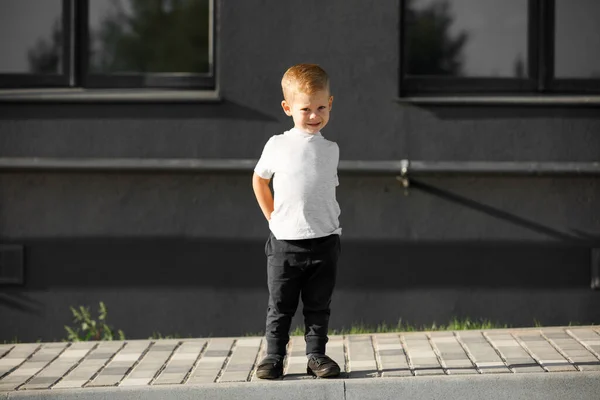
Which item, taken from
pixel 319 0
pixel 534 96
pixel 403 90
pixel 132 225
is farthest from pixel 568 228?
pixel 132 225

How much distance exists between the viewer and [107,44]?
7516 mm

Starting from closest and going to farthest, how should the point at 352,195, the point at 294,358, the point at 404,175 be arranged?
the point at 294,358
the point at 404,175
the point at 352,195

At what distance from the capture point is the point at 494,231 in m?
7.29

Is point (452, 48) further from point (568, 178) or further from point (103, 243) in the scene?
point (103, 243)

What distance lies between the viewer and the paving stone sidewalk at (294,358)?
540cm

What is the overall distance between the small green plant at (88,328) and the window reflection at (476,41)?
274 centimetres

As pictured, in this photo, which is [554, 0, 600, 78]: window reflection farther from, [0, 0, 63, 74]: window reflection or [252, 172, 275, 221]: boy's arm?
[0, 0, 63, 74]: window reflection

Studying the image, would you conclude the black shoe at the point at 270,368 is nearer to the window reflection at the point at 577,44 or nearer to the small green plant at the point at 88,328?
the small green plant at the point at 88,328

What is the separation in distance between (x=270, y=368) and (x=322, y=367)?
10.2 inches

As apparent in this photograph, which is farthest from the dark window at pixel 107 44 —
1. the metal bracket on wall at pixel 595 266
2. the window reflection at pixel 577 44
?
the metal bracket on wall at pixel 595 266

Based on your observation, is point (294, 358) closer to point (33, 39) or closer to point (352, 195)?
point (352, 195)

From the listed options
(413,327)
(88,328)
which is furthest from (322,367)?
(88,328)

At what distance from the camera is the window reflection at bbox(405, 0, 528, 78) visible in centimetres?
750

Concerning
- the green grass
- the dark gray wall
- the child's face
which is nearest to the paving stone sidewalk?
the green grass
